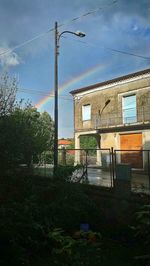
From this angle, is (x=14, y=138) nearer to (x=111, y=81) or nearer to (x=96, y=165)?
(x=96, y=165)

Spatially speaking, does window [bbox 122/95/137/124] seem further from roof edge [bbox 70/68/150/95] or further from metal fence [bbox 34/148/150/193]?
metal fence [bbox 34/148/150/193]

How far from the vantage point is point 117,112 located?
4319 cm

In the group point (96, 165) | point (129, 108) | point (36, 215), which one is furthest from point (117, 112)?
point (36, 215)

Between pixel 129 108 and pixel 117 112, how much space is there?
1.87 meters

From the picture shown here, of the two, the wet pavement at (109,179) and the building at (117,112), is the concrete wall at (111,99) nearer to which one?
the building at (117,112)

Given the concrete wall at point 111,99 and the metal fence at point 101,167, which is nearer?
the metal fence at point 101,167

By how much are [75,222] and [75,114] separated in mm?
39901

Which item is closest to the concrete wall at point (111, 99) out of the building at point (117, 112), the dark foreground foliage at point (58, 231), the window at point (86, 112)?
the building at point (117, 112)

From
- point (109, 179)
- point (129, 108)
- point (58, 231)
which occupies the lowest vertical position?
point (58, 231)

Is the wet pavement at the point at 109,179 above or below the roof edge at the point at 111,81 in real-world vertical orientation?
below

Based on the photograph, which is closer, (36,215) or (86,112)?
(36,215)

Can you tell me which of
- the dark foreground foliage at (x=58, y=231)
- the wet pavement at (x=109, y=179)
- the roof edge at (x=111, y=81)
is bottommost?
the dark foreground foliage at (x=58, y=231)

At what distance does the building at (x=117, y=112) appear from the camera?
39.2 metres

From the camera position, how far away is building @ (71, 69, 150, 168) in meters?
39.2
